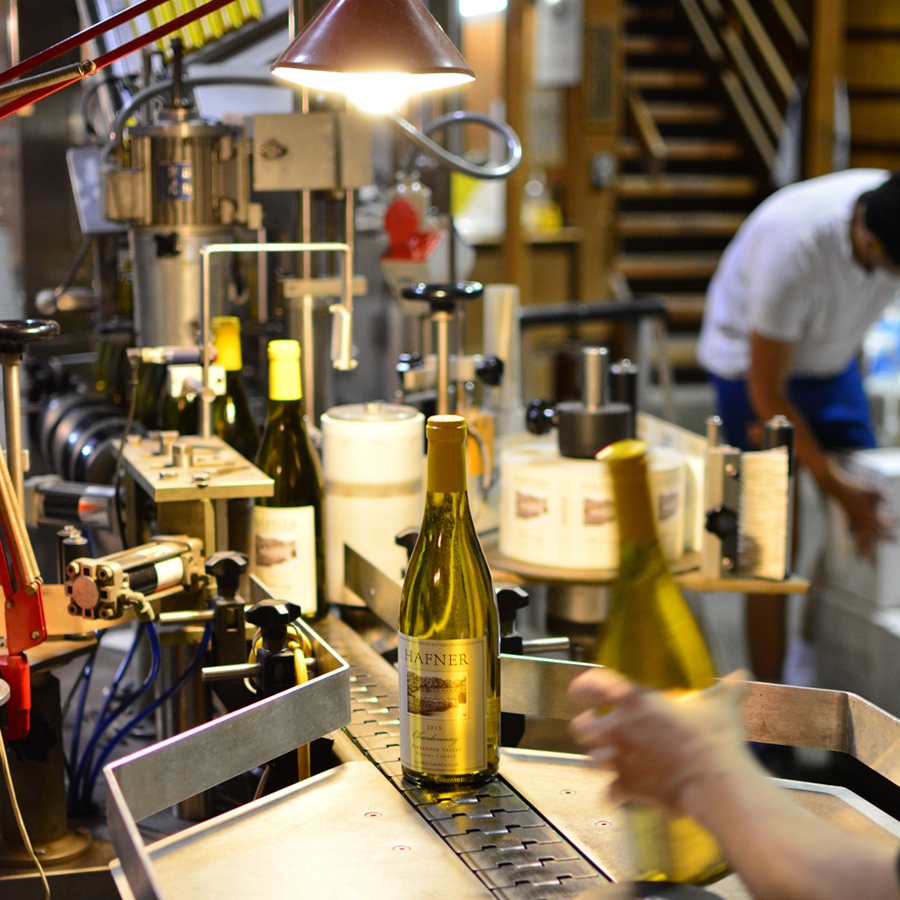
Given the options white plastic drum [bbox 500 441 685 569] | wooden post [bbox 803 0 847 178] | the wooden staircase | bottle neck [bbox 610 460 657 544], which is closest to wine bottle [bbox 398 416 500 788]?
bottle neck [bbox 610 460 657 544]

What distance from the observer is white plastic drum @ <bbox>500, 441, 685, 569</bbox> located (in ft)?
5.56

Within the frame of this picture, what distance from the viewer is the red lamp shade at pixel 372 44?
1.15 meters

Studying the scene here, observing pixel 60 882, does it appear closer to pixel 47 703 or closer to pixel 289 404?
pixel 47 703

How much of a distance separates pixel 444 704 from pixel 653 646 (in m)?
0.16

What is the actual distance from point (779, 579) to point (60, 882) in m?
1.07

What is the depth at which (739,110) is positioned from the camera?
7355 millimetres

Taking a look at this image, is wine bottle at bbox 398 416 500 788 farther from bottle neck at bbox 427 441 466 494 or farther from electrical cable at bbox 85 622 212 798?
electrical cable at bbox 85 622 212 798

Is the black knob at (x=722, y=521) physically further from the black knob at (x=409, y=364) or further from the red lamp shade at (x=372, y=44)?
the red lamp shade at (x=372, y=44)

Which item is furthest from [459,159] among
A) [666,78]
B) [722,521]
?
[666,78]

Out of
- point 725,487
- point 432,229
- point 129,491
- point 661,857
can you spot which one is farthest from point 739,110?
point 661,857

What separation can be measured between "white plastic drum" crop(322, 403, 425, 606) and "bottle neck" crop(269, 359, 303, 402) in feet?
0.24

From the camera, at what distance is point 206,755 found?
85cm

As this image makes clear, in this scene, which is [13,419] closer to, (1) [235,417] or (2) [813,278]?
(1) [235,417]

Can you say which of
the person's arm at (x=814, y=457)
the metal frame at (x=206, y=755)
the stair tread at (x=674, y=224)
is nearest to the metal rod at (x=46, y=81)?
the metal frame at (x=206, y=755)
